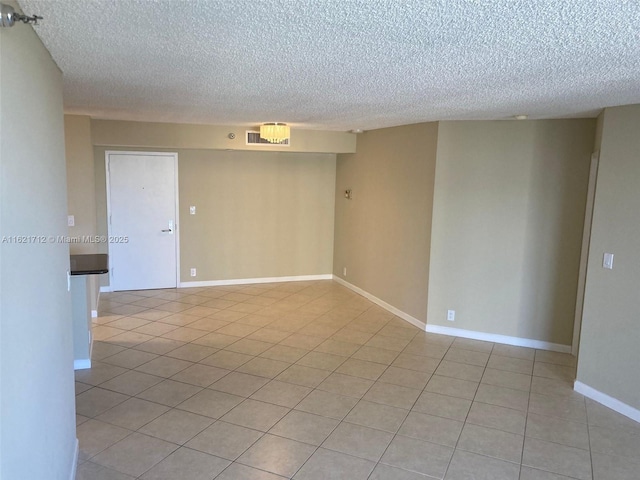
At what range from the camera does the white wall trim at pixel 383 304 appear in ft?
18.0

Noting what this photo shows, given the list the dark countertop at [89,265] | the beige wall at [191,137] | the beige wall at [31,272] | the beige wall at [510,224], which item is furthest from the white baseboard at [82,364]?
the beige wall at [510,224]

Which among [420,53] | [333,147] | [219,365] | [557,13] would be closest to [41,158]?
[420,53]

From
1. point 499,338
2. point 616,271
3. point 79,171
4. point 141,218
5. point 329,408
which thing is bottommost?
point 329,408

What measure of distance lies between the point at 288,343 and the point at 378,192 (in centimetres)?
246

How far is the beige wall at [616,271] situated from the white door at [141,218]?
5.33m

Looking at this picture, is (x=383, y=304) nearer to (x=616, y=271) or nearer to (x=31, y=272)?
(x=616, y=271)

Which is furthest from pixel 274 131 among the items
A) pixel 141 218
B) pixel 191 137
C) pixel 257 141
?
pixel 141 218

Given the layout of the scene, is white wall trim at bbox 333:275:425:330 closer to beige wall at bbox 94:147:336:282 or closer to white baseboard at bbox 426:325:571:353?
white baseboard at bbox 426:325:571:353

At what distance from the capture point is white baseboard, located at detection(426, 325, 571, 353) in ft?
15.8

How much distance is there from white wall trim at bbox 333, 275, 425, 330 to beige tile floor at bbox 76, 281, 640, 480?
0.42 ft

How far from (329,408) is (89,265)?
2.51 metres

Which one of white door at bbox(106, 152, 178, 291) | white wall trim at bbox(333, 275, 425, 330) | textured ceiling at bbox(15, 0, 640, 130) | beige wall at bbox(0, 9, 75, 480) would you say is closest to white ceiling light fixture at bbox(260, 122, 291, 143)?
textured ceiling at bbox(15, 0, 640, 130)

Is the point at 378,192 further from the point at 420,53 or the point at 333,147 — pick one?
the point at 420,53

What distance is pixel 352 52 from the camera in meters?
2.25
